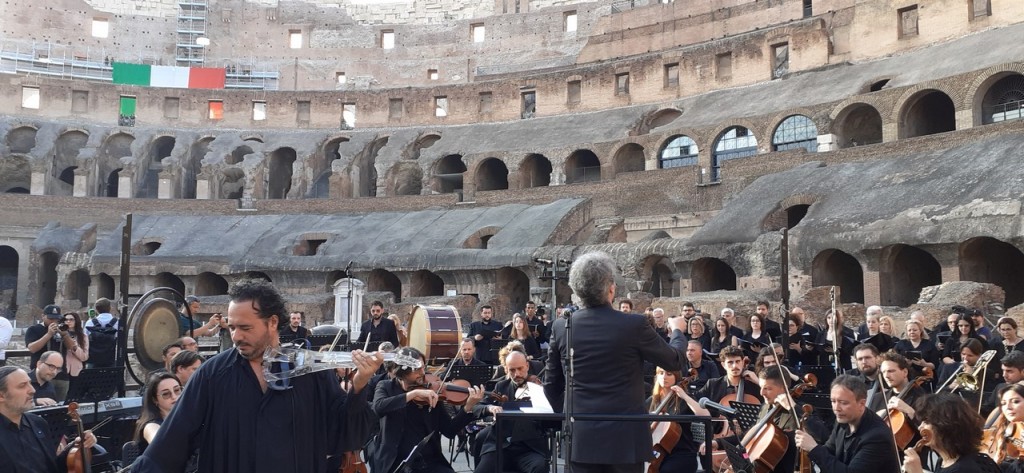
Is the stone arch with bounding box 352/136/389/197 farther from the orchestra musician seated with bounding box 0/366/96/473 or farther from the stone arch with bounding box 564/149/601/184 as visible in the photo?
the orchestra musician seated with bounding box 0/366/96/473

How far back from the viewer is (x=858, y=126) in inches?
1302

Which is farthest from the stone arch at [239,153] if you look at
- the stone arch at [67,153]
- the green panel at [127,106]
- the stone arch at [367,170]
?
the stone arch at [67,153]

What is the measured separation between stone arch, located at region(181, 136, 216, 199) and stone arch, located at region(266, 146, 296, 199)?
373cm

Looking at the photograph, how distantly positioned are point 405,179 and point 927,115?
1006 inches

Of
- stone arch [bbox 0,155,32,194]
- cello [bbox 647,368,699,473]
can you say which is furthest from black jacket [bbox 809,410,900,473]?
stone arch [bbox 0,155,32,194]

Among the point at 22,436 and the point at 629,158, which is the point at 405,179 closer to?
the point at 629,158

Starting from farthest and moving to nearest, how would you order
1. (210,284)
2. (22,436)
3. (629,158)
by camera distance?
(629,158), (210,284), (22,436)

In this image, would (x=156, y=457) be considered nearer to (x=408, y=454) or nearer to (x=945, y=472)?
(x=408, y=454)

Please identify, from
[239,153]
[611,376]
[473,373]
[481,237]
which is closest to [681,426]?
[611,376]

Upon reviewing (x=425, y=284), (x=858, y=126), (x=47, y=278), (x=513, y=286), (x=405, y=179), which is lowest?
(x=513, y=286)

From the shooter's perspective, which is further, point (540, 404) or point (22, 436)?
point (540, 404)

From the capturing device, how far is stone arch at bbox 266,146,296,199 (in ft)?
161

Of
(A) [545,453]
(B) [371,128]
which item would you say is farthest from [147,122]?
(A) [545,453]

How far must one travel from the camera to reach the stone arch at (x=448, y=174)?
43531 millimetres
